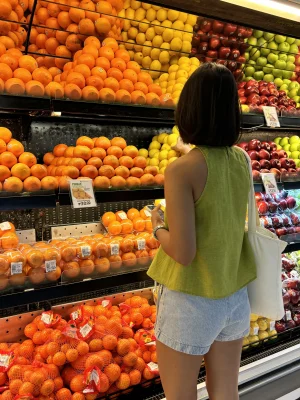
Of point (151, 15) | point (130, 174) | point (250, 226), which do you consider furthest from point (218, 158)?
point (151, 15)

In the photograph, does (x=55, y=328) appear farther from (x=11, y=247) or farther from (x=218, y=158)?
(x=218, y=158)

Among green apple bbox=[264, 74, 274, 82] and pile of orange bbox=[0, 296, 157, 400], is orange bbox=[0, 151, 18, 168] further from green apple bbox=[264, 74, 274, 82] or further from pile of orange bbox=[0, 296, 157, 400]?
green apple bbox=[264, 74, 274, 82]

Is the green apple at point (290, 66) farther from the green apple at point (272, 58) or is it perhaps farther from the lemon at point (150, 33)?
the lemon at point (150, 33)

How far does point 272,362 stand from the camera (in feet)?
7.80

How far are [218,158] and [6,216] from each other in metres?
1.56

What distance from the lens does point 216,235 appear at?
128cm

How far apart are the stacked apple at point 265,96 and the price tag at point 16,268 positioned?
1.91m

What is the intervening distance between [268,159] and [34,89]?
181 cm

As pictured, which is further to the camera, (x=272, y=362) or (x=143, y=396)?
(x=272, y=362)

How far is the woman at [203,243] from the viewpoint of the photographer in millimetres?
1220

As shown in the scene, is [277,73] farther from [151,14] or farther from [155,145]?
[155,145]

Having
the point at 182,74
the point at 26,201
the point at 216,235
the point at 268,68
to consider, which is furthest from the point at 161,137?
the point at 216,235

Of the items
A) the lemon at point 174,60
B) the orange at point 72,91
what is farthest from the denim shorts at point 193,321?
the lemon at point 174,60

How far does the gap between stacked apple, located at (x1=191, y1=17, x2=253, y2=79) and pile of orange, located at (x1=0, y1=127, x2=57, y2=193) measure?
1.55 m
